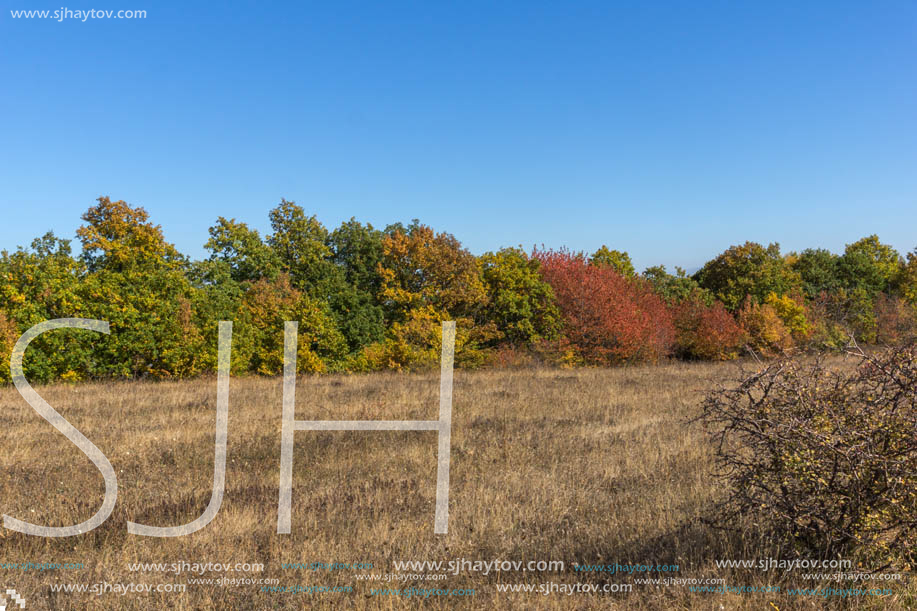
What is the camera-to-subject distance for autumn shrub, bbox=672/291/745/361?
32.5 meters

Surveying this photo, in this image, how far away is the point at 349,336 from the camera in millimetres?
29656

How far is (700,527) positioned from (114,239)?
40758 millimetres

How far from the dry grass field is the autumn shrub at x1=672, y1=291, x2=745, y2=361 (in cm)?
2139

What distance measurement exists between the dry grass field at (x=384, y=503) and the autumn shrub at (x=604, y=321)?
50.3 feet

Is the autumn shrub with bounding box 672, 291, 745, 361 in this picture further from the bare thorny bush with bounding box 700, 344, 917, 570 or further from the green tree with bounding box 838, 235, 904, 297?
the bare thorny bush with bounding box 700, 344, 917, 570

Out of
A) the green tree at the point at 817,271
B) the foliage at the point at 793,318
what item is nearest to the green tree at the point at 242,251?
the foliage at the point at 793,318

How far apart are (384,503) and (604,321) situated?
24329mm

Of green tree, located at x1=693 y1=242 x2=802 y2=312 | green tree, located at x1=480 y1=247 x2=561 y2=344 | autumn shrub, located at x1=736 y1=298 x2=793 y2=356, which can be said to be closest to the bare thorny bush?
green tree, located at x1=480 y1=247 x2=561 y2=344

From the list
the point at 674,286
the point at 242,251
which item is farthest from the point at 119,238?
the point at 674,286

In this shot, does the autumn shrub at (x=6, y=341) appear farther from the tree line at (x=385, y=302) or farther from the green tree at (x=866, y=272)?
the green tree at (x=866, y=272)

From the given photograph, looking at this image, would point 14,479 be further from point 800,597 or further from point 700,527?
point 800,597

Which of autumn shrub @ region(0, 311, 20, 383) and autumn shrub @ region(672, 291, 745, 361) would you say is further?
autumn shrub @ region(672, 291, 745, 361)

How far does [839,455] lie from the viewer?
13.6 ft

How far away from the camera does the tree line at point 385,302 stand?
2147 centimetres
